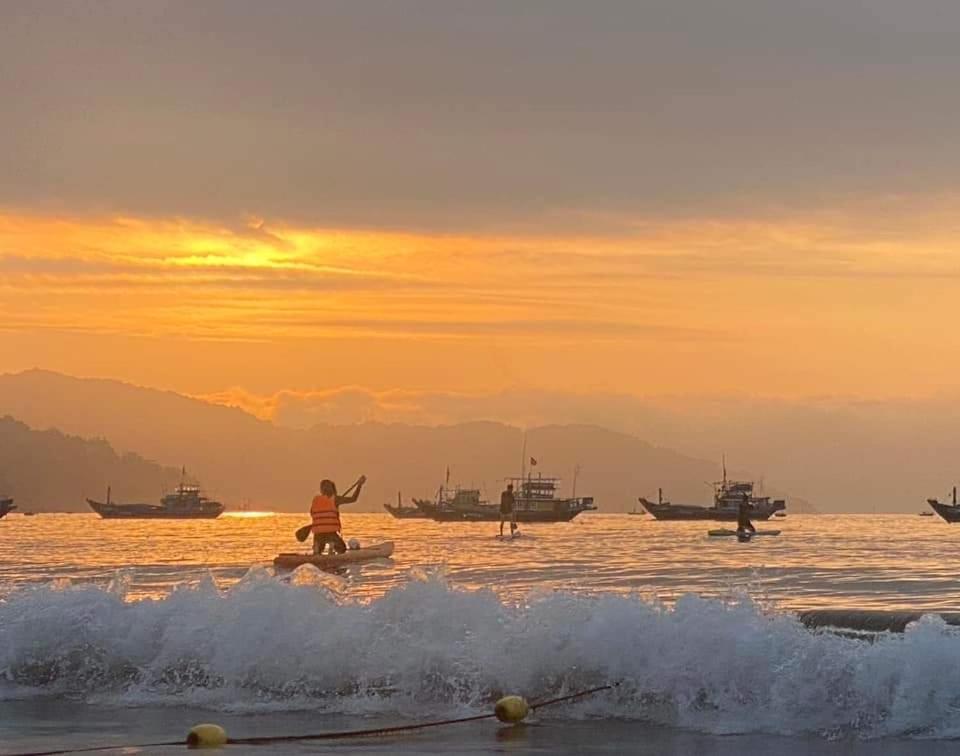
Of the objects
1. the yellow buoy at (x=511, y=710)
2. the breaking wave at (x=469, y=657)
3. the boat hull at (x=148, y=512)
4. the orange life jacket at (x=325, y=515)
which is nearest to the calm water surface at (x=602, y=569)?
the orange life jacket at (x=325, y=515)

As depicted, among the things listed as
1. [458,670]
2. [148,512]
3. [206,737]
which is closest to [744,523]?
[458,670]

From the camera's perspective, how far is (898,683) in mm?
11695

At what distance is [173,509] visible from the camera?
15100cm

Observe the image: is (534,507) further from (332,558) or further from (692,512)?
(332,558)

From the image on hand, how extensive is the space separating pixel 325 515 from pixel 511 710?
62.3 ft

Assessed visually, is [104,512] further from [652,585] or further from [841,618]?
[841,618]

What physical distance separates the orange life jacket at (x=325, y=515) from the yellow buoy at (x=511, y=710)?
734 inches

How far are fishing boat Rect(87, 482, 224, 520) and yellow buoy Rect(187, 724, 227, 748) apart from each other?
135326 mm

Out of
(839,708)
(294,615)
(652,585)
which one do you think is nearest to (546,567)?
(652,585)

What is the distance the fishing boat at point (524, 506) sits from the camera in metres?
117

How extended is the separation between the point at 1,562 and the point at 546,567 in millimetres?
13169

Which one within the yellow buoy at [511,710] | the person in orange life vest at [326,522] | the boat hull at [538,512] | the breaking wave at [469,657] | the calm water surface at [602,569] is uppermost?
the boat hull at [538,512]

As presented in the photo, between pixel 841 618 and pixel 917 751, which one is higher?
pixel 841 618

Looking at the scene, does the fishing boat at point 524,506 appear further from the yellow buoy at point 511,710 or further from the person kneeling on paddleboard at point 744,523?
the yellow buoy at point 511,710
